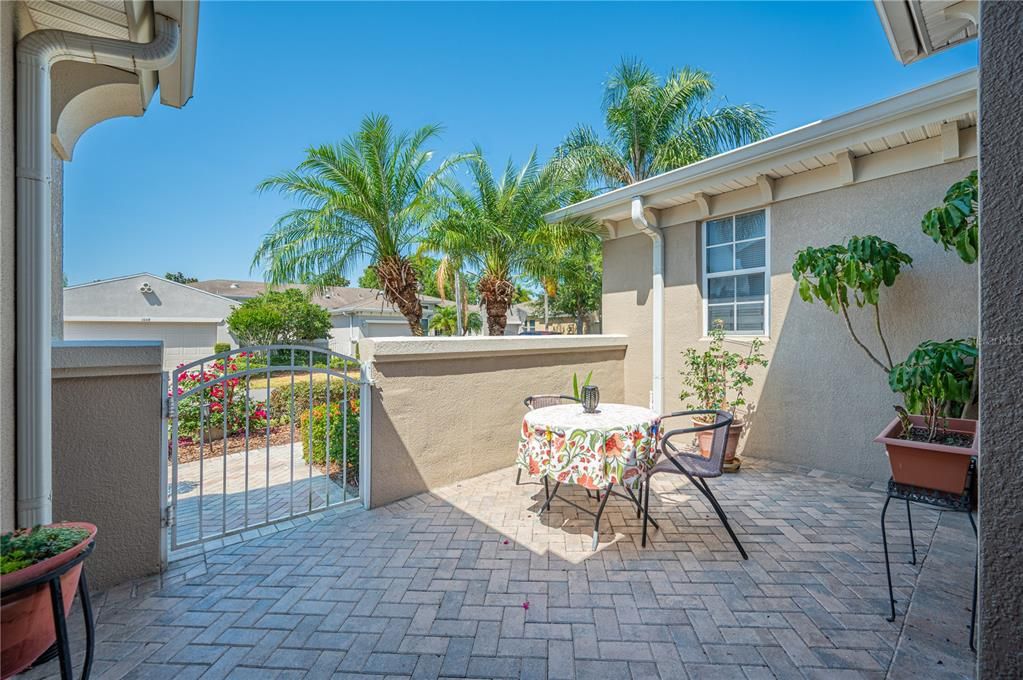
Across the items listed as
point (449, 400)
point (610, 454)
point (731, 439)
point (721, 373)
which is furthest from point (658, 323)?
point (610, 454)

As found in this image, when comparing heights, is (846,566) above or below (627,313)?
below

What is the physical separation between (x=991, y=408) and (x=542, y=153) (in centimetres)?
752

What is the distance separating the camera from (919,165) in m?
4.22

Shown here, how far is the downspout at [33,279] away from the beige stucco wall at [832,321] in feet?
20.4

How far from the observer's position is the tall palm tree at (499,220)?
23.2 feet

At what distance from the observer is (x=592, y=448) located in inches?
128

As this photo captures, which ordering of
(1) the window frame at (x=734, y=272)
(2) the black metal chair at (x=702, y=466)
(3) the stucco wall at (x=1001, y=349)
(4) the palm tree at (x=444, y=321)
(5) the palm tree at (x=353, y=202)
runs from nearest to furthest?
(3) the stucco wall at (x=1001, y=349)
(2) the black metal chair at (x=702, y=466)
(1) the window frame at (x=734, y=272)
(5) the palm tree at (x=353, y=202)
(4) the palm tree at (x=444, y=321)

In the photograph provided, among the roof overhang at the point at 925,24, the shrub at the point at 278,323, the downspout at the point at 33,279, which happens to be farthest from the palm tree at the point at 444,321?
the roof overhang at the point at 925,24

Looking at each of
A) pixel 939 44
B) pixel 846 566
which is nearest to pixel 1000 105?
pixel 939 44

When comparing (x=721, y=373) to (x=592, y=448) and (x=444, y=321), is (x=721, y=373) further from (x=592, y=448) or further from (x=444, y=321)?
(x=444, y=321)

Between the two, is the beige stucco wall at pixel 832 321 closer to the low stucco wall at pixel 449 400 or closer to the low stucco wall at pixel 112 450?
the low stucco wall at pixel 449 400

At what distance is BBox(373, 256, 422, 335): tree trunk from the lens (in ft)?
25.6

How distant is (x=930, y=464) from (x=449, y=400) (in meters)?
3.82

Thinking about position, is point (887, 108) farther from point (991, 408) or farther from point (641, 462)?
point (991, 408)
